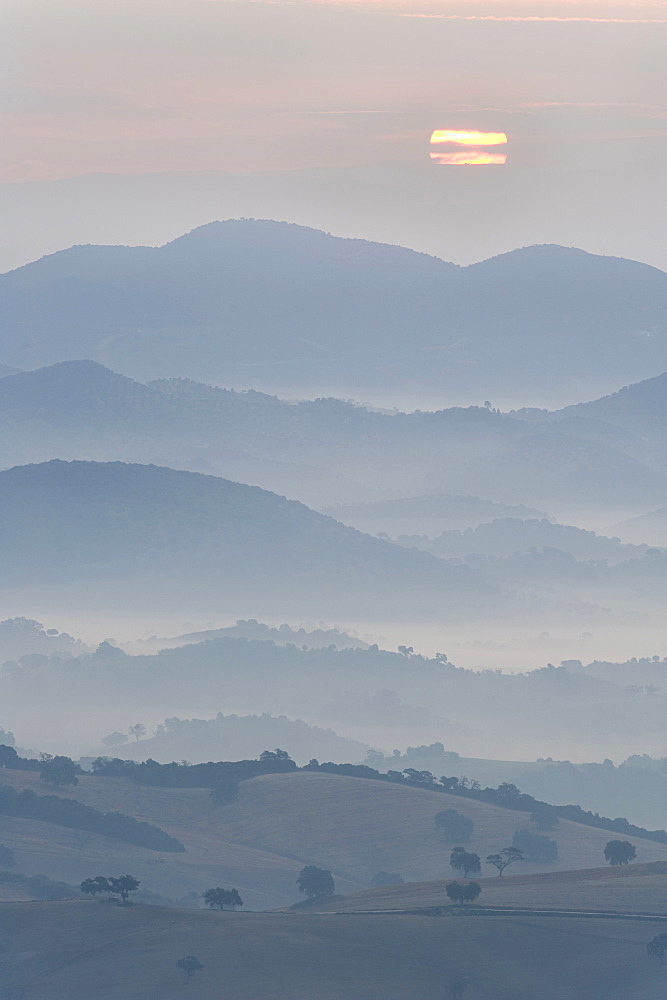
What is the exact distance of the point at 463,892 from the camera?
4483 inches

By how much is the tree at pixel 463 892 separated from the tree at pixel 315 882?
106ft

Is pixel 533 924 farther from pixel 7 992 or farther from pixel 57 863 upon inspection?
pixel 57 863

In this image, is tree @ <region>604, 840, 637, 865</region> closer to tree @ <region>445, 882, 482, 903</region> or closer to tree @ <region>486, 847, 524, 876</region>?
tree @ <region>486, 847, 524, 876</region>

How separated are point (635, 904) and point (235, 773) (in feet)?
310

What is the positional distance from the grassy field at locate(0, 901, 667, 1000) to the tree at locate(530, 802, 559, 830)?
222 feet

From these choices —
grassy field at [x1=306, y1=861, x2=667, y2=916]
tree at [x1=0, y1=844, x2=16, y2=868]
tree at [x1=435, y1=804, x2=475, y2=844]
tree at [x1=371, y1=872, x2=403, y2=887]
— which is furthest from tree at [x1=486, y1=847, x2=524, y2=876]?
tree at [x1=0, y1=844, x2=16, y2=868]

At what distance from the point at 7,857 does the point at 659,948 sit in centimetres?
6921

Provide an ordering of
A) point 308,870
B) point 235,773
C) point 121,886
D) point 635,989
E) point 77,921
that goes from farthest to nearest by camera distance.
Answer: point 235,773
point 308,870
point 121,886
point 77,921
point 635,989

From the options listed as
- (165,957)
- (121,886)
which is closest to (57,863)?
(121,886)

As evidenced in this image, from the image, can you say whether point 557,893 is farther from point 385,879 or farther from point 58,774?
point 58,774

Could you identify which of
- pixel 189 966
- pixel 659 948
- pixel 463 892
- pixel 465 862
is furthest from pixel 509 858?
pixel 189 966

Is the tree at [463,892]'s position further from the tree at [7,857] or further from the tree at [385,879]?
the tree at [385,879]

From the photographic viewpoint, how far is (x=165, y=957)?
10000 centimetres

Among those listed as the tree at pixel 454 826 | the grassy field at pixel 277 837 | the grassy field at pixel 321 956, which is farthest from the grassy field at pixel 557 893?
the tree at pixel 454 826
